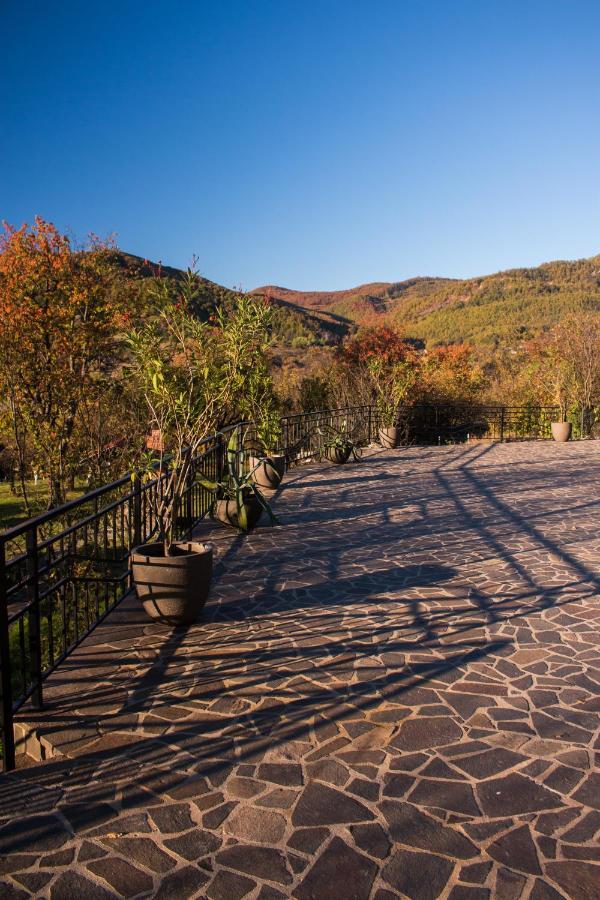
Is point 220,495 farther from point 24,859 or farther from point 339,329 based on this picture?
point 339,329

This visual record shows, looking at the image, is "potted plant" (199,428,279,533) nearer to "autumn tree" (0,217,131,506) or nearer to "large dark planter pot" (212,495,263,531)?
"large dark planter pot" (212,495,263,531)

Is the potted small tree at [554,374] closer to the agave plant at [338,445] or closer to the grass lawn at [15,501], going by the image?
the agave plant at [338,445]

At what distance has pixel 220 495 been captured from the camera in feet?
25.0

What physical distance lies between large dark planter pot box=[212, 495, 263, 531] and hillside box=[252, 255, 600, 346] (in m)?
30.6

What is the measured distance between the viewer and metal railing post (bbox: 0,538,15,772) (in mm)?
2666

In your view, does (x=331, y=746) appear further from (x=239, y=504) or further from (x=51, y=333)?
(x=51, y=333)

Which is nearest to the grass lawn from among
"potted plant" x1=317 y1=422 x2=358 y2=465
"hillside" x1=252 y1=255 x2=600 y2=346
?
"potted plant" x1=317 y1=422 x2=358 y2=465

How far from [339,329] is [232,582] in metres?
34.2

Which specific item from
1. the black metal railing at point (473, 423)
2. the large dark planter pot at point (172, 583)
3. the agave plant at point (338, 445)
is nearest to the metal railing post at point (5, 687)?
the large dark planter pot at point (172, 583)

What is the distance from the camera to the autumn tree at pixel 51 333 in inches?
451

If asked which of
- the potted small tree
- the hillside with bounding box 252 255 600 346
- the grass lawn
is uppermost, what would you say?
the hillside with bounding box 252 255 600 346

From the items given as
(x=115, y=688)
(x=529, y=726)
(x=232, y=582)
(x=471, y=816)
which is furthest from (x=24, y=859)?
(x=232, y=582)

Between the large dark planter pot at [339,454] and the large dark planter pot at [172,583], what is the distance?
839 centimetres

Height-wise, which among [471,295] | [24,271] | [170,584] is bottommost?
[170,584]
